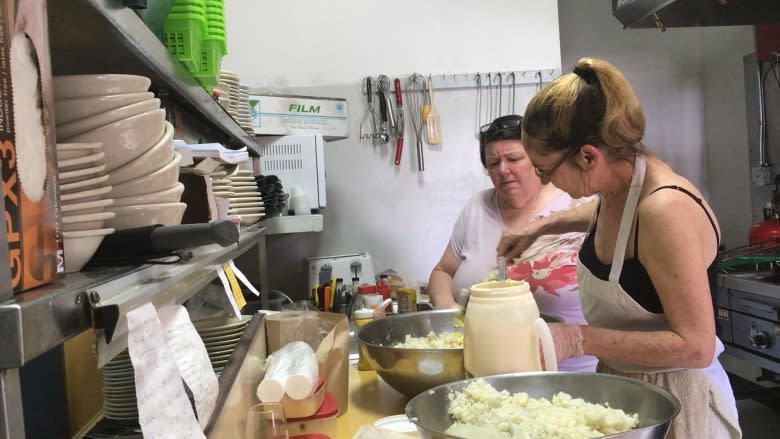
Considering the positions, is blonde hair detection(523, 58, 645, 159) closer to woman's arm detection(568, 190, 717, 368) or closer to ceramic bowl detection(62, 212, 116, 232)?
woman's arm detection(568, 190, 717, 368)

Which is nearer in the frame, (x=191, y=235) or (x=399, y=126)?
(x=191, y=235)

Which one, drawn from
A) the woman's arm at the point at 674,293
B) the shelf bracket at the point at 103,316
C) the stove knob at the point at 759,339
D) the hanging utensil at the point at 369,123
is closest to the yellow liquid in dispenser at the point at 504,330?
the woman's arm at the point at 674,293

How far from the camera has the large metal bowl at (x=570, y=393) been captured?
114 centimetres

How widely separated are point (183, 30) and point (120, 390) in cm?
73

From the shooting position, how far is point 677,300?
4.82 ft

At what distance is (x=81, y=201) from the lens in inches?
28.6

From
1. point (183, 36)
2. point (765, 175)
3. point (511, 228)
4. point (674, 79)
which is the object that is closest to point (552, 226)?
point (511, 228)

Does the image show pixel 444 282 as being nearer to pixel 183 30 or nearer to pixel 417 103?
pixel 417 103

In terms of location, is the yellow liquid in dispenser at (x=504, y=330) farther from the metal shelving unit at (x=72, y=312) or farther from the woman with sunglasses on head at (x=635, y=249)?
the metal shelving unit at (x=72, y=312)

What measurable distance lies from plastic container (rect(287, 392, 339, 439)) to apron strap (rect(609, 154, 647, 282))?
32.2 inches

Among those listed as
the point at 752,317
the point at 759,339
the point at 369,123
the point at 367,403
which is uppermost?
the point at 369,123

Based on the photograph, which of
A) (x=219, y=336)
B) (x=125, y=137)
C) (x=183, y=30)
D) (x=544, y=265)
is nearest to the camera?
(x=125, y=137)

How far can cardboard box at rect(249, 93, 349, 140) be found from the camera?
3.32m

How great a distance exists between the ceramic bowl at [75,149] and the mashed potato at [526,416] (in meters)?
0.80
